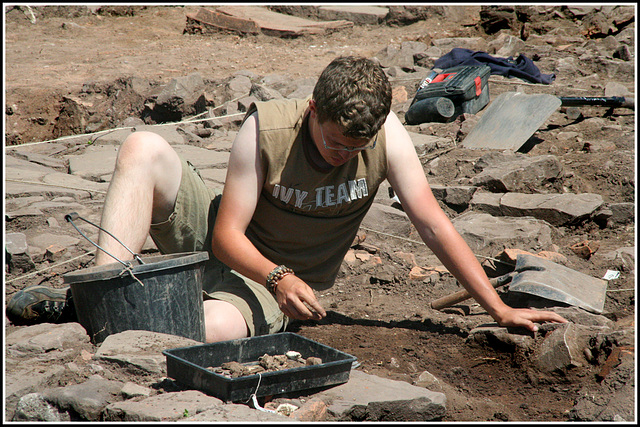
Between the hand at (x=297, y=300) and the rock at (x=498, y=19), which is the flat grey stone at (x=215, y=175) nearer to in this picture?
the hand at (x=297, y=300)

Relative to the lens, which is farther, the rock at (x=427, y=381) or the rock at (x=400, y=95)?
the rock at (x=400, y=95)

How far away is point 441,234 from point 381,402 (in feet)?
2.78

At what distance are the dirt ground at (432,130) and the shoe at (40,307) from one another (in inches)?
3.7

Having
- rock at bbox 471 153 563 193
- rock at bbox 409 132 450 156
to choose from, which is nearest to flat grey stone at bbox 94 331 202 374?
rock at bbox 471 153 563 193

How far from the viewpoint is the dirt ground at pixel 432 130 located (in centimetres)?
237

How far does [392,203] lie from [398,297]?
1.16 metres

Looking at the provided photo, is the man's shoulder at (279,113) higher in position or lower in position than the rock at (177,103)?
higher

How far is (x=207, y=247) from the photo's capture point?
275 centimetres

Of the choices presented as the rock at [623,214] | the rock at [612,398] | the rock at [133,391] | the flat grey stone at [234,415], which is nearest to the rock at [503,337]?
the rock at [612,398]

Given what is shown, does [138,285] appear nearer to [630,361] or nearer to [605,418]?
[605,418]

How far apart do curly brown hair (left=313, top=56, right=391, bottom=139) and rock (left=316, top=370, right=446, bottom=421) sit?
88 cm

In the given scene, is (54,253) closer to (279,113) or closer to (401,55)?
(279,113)

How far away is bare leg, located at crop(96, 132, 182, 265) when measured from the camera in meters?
2.30

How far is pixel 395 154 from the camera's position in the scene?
2.50m
